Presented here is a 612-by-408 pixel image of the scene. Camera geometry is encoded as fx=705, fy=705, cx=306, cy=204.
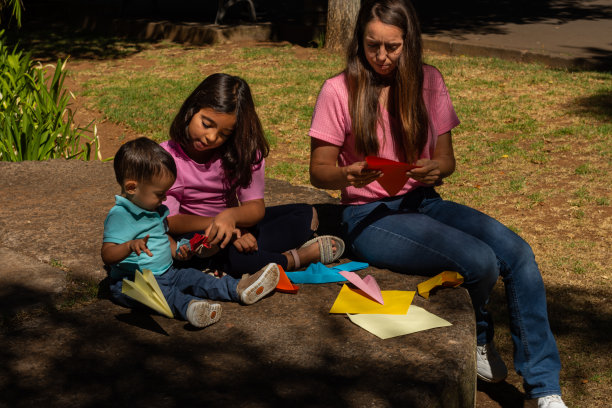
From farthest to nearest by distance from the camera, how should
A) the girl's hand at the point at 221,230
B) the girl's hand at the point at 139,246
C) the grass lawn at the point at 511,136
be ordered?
the grass lawn at the point at 511,136 < the girl's hand at the point at 221,230 < the girl's hand at the point at 139,246

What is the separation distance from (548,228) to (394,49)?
220 centimetres

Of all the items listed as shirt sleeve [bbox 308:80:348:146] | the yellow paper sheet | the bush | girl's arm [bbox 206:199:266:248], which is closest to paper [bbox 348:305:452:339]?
the yellow paper sheet

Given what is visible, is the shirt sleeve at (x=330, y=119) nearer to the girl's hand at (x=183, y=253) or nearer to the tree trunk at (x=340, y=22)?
the girl's hand at (x=183, y=253)

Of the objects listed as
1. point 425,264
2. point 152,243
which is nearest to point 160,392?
point 152,243

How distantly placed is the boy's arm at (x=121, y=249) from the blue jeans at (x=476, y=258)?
1.02 meters

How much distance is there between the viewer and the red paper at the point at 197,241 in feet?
8.73

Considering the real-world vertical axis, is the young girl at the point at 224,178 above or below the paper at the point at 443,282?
above

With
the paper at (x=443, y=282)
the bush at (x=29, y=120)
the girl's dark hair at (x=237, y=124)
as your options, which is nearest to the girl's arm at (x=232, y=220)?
the girl's dark hair at (x=237, y=124)

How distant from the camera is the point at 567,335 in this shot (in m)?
3.52

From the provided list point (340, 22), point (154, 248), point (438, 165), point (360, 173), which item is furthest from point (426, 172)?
point (340, 22)

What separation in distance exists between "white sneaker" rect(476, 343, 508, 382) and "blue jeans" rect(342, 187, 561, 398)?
0.05 meters

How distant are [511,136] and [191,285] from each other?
14.8ft

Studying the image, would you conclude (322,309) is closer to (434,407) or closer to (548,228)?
(434,407)

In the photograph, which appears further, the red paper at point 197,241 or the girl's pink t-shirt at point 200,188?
the girl's pink t-shirt at point 200,188
